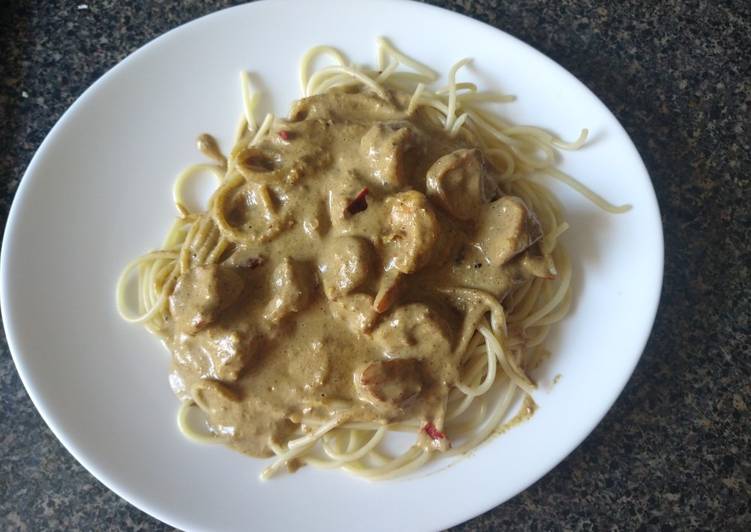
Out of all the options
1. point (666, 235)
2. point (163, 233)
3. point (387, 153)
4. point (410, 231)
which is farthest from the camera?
point (666, 235)

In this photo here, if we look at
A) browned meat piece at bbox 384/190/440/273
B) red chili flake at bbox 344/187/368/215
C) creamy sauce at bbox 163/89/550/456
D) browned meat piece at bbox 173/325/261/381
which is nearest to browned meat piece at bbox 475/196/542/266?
creamy sauce at bbox 163/89/550/456

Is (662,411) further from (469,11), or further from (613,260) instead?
(469,11)

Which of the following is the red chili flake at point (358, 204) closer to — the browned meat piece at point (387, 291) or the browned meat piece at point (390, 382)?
the browned meat piece at point (387, 291)

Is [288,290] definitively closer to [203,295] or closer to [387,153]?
[203,295]

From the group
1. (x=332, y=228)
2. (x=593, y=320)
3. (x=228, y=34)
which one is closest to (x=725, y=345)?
(x=593, y=320)

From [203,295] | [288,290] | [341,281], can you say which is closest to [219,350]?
[203,295]

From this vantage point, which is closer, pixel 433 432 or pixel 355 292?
pixel 355 292
